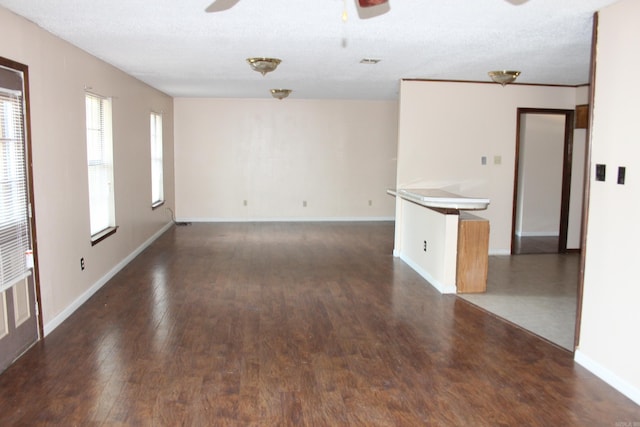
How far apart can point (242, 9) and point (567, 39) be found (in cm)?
240

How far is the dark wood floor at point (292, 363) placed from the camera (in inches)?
103

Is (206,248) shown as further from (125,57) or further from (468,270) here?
(468,270)

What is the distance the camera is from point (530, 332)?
381cm

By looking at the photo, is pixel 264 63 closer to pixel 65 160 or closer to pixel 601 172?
pixel 65 160

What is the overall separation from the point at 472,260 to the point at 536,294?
0.67 m

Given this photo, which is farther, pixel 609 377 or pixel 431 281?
pixel 431 281

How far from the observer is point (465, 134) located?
6.26 metres

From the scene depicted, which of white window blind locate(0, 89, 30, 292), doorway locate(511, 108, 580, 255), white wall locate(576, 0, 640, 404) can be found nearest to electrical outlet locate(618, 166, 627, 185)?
white wall locate(576, 0, 640, 404)

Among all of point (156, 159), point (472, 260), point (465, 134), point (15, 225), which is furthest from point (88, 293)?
point (465, 134)

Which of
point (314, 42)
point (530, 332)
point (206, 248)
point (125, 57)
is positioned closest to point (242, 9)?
point (314, 42)

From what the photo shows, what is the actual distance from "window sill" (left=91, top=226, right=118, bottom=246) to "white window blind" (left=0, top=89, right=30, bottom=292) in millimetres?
1384

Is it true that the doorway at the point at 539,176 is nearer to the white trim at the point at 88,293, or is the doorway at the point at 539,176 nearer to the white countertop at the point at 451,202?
the white countertop at the point at 451,202

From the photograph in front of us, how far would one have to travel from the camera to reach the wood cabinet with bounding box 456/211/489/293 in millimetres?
4832

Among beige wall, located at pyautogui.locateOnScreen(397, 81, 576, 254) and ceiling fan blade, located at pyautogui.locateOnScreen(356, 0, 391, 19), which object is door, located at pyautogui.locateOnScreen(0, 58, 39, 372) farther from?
beige wall, located at pyautogui.locateOnScreen(397, 81, 576, 254)
